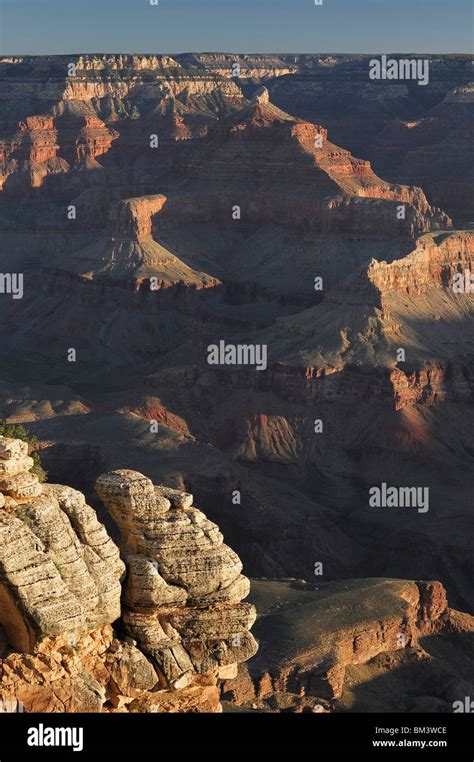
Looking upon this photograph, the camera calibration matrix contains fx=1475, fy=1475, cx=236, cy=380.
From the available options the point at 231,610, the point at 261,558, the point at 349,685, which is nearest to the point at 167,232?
the point at 261,558

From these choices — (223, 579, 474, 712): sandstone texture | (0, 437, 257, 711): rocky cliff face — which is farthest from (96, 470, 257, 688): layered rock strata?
(223, 579, 474, 712): sandstone texture

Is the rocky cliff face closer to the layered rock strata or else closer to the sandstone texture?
the layered rock strata

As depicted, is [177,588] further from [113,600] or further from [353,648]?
[353,648]

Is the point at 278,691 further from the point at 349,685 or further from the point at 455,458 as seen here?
the point at 455,458

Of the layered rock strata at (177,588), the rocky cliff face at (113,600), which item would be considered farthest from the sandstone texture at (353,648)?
the rocky cliff face at (113,600)
